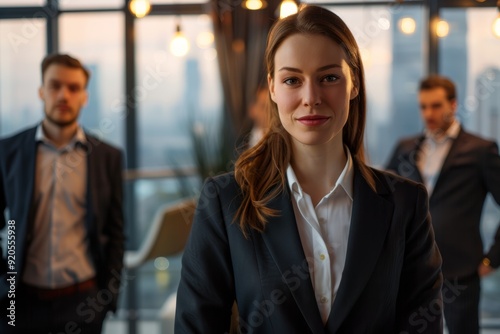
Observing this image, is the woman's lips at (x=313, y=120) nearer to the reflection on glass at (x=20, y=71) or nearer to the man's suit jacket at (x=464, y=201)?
the man's suit jacket at (x=464, y=201)

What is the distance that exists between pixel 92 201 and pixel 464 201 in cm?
198

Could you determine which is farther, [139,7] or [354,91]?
[139,7]

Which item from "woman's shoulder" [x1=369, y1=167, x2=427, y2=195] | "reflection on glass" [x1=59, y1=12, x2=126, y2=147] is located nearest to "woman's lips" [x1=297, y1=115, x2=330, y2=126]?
"woman's shoulder" [x1=369, y1=167, x2=427, y2=195]

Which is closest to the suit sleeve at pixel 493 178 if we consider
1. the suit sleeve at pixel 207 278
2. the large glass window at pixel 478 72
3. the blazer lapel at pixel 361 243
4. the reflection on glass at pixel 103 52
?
the blazer lapel at pixel 361 243

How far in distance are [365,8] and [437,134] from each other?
2.63 m

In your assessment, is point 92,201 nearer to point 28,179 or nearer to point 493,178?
point 28,179

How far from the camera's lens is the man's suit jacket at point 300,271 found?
173cm

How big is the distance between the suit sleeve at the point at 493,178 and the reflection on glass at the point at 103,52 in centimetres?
377

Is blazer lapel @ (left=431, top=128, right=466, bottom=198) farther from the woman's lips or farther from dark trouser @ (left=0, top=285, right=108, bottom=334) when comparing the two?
the woman's lips

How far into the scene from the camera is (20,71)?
6.70 meters

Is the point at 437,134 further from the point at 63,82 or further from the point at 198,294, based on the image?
the point at 198,294

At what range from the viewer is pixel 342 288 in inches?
67.5

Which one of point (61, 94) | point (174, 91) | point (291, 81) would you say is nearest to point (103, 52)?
point (174, 91)

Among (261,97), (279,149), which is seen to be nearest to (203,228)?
(279,149)
